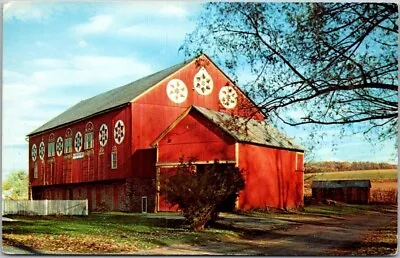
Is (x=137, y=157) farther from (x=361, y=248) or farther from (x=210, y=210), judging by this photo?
(x=361, y=248)

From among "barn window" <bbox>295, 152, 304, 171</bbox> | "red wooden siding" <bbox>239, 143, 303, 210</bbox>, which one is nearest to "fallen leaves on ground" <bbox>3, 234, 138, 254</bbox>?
"red wooden siding" <bbox>239, 143, 303, 210</bbox>

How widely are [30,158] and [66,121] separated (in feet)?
1.36

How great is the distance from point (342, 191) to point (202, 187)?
1142 mm

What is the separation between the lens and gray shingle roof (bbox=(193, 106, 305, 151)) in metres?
7.82

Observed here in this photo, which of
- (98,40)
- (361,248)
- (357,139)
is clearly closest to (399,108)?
(357,139)

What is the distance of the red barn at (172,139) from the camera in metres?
7.79

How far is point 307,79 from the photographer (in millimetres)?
7863

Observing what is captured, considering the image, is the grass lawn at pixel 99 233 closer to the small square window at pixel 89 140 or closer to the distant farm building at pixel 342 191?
the small square window at pixel 89 140

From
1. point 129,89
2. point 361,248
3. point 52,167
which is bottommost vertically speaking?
point 361,248

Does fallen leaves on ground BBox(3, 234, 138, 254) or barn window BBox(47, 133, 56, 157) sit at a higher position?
barn window BBox(47, 133, 56, 157)

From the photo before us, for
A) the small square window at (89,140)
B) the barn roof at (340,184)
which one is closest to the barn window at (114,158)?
the small square window at (89,140)

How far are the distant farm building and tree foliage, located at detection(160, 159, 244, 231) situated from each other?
0.63m

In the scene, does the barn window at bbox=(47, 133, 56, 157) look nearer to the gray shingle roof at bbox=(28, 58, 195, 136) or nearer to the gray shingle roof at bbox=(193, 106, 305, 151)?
the gray shingle roof at bbox=(28, 58, 195, 136)

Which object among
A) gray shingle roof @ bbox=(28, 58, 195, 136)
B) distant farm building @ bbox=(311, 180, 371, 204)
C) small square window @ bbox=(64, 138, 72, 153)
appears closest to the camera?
gray shingle roof @ bbox=(28, 58, 195, 136)
